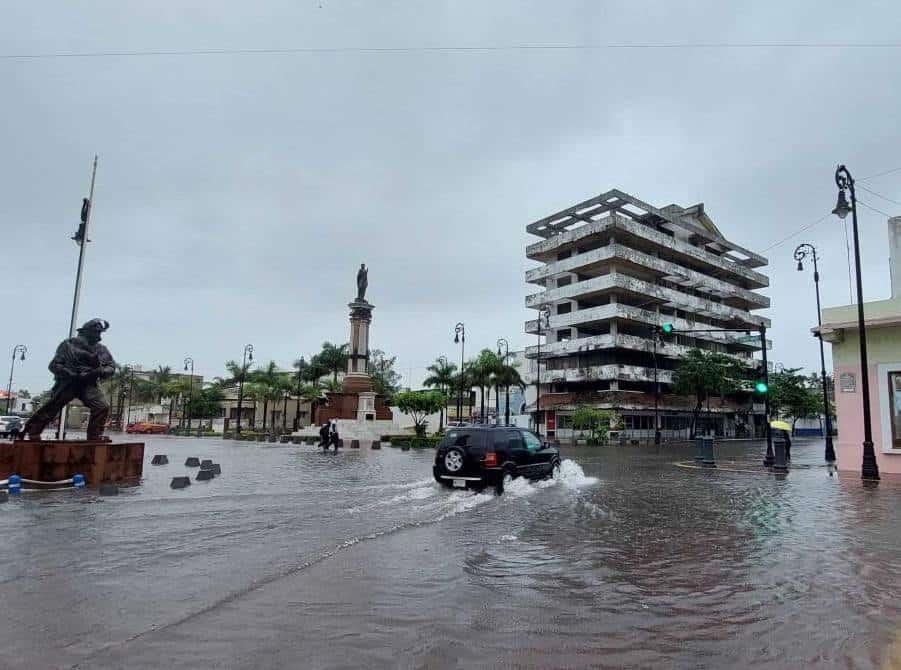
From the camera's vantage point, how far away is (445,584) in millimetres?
6188

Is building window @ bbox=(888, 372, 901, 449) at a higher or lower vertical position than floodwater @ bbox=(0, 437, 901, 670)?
higher

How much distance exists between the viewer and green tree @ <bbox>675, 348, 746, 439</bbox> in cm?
6052

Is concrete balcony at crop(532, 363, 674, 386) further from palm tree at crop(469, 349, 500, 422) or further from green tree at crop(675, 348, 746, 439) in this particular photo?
palm tree at crop(469, 349, 500, 422)

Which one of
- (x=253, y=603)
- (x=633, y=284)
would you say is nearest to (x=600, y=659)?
(x=253, y=603)

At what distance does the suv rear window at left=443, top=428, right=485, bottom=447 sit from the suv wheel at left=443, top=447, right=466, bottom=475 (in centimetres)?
14

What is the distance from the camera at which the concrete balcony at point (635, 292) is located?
62156mm

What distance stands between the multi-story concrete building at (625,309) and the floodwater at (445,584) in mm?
48053

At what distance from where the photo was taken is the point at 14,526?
8.97 m

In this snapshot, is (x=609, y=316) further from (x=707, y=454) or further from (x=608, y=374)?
(x=707, y=454)

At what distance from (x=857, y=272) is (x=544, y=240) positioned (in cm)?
5463

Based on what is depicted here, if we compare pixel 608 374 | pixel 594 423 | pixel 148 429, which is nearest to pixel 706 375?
pixel 608 374

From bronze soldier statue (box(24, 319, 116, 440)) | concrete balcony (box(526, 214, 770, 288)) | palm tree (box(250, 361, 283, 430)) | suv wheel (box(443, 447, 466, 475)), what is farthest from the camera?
palm tree (box(250, 361, 283, 430))

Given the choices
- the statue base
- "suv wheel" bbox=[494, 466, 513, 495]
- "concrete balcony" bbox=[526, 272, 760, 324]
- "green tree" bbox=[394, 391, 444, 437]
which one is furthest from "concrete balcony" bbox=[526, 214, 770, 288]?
the statue base

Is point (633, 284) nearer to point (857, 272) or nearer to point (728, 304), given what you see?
point (728, 304)
